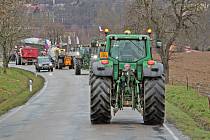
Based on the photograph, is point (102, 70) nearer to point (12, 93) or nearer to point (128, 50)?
point (128, 50)

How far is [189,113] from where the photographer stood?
73.9 ft

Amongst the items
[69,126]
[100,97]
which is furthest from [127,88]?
[69,126]

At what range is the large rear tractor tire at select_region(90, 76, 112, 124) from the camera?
1666cm

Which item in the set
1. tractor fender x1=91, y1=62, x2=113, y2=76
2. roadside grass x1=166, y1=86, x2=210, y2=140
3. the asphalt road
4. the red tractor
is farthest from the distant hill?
tractor fender x1=91, y1=62, x2=113, y2=76

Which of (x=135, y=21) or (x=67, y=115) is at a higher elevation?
(x=135, y=21)

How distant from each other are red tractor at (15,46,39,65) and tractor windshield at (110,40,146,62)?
213ft

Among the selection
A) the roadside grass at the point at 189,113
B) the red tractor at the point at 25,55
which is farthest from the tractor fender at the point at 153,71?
the red tractor at the point at 25,55

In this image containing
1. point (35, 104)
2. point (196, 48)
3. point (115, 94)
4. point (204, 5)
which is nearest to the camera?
point (115, 94)

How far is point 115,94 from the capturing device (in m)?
17.1

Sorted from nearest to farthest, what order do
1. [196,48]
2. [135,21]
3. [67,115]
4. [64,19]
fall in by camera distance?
[67,115] → [135,21] → [64,19] → [196,48]

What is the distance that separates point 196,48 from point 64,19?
2819 cm

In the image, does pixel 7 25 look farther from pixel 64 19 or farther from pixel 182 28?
pixel 64 19

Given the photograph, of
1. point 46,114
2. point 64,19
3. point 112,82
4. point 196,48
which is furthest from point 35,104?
point 196,48

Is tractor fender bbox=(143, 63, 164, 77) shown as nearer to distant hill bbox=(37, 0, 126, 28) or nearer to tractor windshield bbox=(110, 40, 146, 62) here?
tractor windshield bbox=(110, 40, 146, 62)
